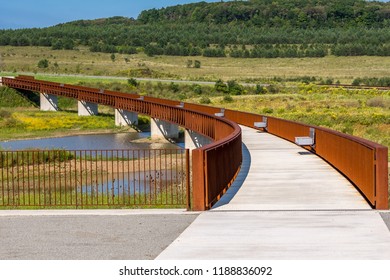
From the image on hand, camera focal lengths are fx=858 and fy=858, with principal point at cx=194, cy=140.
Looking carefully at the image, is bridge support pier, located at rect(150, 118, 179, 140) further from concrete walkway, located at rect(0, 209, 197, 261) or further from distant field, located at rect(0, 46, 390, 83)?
distant field, located at rect(0, 46, 390, 83)

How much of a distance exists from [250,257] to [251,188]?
753cm

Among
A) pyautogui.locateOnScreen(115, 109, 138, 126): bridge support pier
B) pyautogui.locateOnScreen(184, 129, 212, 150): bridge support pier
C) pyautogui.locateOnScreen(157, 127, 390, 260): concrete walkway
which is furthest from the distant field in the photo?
pyautogui.locateOnScreen(157, 127, 390, 260): concrete walkway

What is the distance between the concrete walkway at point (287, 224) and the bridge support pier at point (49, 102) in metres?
57.2

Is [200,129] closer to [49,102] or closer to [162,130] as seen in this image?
[162,130]

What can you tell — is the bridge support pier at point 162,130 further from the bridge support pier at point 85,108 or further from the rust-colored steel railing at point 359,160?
the rust-colored steel railing at point 359,160

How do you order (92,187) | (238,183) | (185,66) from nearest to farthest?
(238,183) → (92,187) → (185,66)

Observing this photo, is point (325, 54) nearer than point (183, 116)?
No

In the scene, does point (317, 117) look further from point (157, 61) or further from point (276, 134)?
point (157, 61)

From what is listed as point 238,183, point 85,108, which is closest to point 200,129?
point 238,183

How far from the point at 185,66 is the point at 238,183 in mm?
136172

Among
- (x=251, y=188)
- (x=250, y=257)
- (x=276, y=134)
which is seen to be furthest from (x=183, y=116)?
(x=250, y=257)

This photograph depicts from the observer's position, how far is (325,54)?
16962cm

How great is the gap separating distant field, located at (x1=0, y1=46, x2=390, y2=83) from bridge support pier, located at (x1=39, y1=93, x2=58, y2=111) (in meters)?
45.2

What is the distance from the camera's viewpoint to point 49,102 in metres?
77.2
